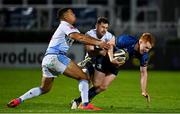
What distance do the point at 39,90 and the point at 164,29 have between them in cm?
2509

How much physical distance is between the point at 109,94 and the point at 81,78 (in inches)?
231

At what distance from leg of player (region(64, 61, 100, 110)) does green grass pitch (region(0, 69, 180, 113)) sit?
0.36m

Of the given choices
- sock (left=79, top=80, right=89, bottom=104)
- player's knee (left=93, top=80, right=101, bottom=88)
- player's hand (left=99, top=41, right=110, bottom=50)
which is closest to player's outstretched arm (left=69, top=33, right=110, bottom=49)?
player's hand (left=99, top=41, right=110, bottom=50)

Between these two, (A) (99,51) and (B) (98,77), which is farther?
(B) (98,77)

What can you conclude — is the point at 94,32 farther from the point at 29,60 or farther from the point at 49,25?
the point at 49,25

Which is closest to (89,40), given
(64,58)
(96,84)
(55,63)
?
(64,58)

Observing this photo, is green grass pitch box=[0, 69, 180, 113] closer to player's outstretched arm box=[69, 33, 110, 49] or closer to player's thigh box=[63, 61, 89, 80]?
player's thigh box=[63, 61, 89, 80]

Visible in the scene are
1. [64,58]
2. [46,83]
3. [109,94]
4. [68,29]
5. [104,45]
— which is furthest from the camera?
[109,94]

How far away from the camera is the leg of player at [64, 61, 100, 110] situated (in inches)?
617

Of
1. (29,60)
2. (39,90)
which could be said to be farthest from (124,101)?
(29,60)

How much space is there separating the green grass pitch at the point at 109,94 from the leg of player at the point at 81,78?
36cm

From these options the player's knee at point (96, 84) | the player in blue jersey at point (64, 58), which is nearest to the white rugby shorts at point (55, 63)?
the player in blue jersey at point (64, 58)

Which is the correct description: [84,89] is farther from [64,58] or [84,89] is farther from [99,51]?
[99,51]

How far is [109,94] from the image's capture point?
2158cm
